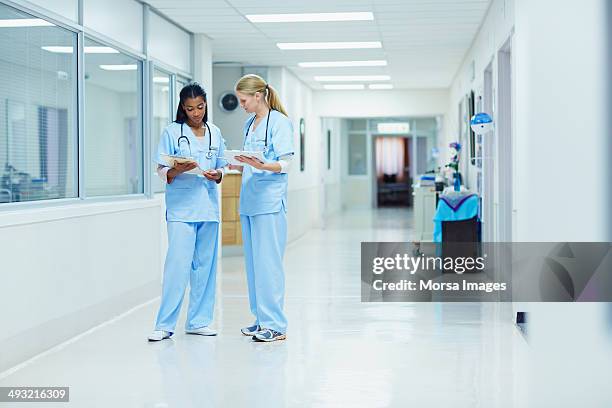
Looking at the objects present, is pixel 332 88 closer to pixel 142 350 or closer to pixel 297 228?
pixel 297 228

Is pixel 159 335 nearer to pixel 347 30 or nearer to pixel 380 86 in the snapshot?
pixel 347 30

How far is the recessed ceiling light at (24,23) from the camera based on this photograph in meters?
5.07

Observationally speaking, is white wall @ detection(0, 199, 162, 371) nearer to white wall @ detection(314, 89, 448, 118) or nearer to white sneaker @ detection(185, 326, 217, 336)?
white sneaker @ detection(185, 326, 217, 336)

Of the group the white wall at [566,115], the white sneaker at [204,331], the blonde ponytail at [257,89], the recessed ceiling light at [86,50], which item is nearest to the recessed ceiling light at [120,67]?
the recessed ceiling light at [86,50]

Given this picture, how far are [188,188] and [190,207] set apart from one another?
0.40 feet

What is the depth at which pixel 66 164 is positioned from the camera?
5.98 meters

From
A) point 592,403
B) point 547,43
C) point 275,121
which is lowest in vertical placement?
point 592,403

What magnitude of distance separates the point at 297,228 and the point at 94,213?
826 centimetres

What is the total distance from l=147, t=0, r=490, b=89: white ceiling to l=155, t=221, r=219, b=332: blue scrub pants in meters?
2.92

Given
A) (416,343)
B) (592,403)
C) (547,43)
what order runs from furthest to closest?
(416,343) → (547,43) → (592,403)

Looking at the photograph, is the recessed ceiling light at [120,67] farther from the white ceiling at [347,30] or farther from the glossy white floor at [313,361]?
the glossy white floor at [313,361]

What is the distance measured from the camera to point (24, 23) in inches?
209

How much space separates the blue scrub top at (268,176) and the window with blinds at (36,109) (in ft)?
4.44

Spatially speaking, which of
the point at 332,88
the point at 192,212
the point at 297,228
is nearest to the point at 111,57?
the point at 192,212
